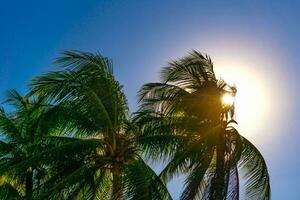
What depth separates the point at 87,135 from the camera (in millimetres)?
22062

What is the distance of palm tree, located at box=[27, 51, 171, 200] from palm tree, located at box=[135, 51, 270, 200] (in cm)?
91

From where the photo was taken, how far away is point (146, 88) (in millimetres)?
22750

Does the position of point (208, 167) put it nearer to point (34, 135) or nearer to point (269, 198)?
point (269, 198)

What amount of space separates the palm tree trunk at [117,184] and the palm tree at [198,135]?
1255 mm

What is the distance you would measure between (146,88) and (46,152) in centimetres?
469

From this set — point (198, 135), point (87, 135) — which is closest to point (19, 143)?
point (87, 135)

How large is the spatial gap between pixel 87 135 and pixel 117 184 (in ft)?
7.91

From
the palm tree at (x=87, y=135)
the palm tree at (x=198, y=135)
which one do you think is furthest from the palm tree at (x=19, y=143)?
the palm tree at (x=198, y=135)

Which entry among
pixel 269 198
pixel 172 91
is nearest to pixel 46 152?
pixel 172 91

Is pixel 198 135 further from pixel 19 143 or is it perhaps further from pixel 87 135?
pixel 19 143

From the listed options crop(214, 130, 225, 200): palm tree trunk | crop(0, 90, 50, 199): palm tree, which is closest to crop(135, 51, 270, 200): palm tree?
crop(214, 130, 225, 200): palm tree trunk

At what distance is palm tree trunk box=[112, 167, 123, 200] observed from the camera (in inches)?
763

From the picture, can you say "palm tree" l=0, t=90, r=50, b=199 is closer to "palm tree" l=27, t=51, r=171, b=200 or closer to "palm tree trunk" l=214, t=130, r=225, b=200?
"palm tree" l=27, t=51, r=171, b=200

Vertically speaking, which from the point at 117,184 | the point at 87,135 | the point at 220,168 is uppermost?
the point at 87,135
